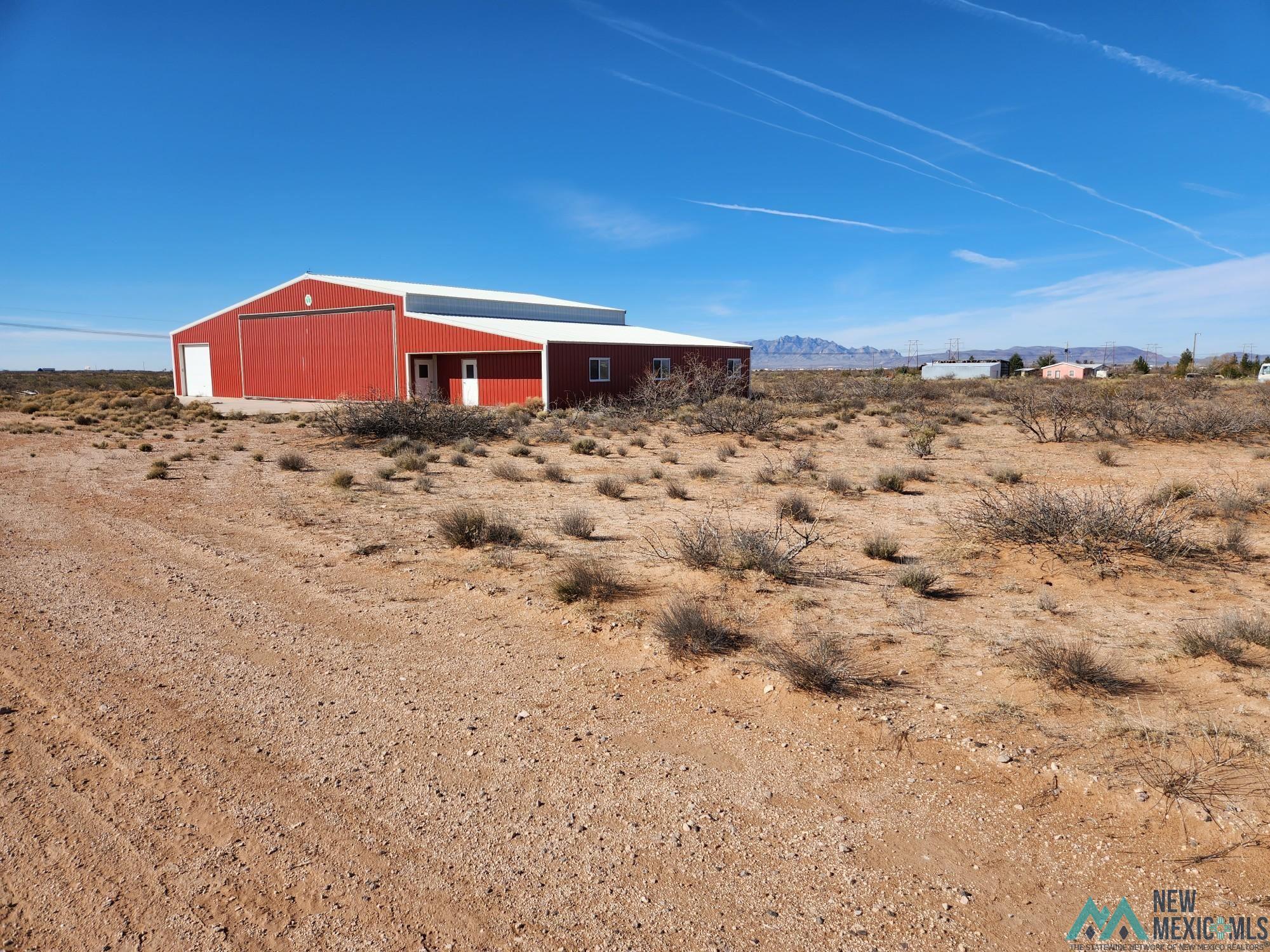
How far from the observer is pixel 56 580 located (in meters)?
7.70

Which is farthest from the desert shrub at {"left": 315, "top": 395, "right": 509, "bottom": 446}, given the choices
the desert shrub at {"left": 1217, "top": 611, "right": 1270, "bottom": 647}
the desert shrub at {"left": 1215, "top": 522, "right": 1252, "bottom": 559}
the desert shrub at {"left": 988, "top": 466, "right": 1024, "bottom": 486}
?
the desert shrub at {"left": 1217, "top": 611, "right": 1270, "bottom": 647}

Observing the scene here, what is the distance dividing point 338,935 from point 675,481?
1072 centimetres

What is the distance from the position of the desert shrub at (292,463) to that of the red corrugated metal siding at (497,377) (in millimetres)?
15538

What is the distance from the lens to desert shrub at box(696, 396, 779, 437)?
22.4 meters

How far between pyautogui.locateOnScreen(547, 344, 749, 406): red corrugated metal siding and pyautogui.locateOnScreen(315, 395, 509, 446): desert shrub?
8.57m

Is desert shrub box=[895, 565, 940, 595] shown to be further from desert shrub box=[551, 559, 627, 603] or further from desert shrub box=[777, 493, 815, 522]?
desert shrub box=[777, 493, 815, 522]

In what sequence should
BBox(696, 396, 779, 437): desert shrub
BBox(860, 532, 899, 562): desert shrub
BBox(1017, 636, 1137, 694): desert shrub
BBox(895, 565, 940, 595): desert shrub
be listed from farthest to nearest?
BBox(696, 396, 779, 437): desert shrub, BBox(860, 532, 899, 562): desert shrub, BBox(895, 565, 940, 595): desert shrub, BBox(1017, 636, 1137, 694): desert shrub

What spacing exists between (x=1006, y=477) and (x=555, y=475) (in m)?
8.20

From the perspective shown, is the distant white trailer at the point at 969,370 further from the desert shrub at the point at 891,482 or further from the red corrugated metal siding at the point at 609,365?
the desert shrub at the point at 891,482

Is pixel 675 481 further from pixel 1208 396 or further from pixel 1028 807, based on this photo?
pixel 1208 396

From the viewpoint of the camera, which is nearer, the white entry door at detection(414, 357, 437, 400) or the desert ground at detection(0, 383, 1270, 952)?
the desert ground at detection(0, 383, 1270, 952)

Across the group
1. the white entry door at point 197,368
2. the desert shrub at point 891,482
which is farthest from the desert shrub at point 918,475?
the white entry door at point 197,368

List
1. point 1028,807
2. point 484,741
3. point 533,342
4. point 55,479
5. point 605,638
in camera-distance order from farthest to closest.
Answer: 1. point 533,342
2. point 55,479
3. point 605,638
4. point 484,741
5. point 1028,807

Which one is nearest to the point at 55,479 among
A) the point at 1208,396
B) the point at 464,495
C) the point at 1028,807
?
the point at 464,495
